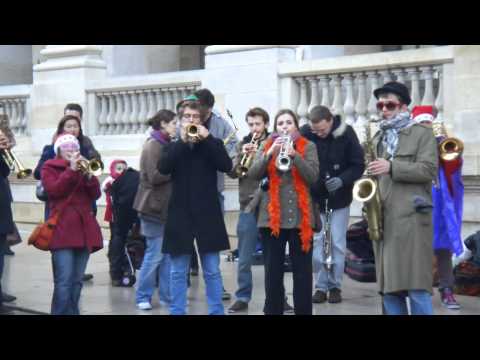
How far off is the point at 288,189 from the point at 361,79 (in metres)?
4.49

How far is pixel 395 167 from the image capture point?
699 cm

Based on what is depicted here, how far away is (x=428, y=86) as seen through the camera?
1157 centimetres

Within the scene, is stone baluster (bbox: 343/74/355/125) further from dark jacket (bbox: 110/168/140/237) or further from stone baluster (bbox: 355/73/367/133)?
dark jacket (bbox: 110/168/140/237)

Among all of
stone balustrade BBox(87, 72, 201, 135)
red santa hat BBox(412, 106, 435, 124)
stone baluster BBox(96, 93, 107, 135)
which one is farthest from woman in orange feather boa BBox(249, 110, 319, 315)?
stone baluster BBox(96, 93, 107, 135)

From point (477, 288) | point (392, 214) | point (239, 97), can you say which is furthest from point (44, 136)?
point (392, 214)

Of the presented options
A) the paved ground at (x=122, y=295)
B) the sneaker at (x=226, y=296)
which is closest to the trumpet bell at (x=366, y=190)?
the paved ground at (x=122, y=295)

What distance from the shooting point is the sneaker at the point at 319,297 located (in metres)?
9.55

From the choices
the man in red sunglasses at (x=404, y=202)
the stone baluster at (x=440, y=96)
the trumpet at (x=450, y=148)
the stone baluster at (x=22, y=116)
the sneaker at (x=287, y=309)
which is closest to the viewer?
the man in red sunglasses at (x=404, y=202)

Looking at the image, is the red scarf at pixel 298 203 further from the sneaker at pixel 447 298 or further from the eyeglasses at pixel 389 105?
the sneaker at pixel 447 298

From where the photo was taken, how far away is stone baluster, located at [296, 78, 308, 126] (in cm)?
1292

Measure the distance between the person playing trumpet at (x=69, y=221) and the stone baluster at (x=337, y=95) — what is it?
473cm

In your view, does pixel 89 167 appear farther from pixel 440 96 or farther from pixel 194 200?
pixel 440 96

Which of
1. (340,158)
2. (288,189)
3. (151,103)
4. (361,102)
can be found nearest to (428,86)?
(361,102)

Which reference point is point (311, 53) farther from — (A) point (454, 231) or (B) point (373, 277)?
(A) point (454, 231)
